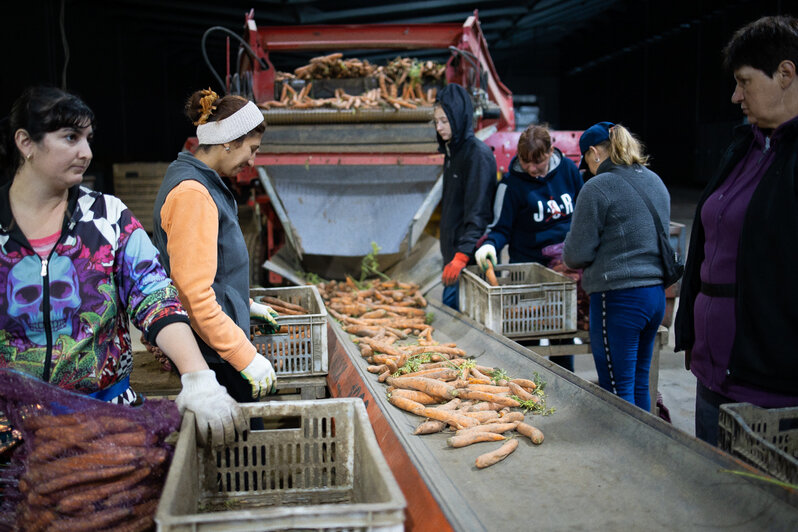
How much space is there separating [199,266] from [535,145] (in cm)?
273

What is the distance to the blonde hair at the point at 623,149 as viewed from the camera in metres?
3.40

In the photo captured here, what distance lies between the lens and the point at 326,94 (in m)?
6.70

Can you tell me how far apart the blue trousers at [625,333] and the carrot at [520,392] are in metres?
0.78

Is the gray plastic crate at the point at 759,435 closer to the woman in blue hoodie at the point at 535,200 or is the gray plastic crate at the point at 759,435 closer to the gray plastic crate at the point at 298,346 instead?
the gray plastic crate at the point at 298,346

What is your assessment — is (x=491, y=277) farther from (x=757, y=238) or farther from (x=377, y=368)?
(x=757, y=238)

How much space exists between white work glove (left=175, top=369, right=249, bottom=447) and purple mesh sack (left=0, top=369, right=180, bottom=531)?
0.13 meters

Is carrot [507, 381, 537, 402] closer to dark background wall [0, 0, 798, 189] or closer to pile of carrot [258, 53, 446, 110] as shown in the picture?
pile of carrot [258, 53, 446, 110]

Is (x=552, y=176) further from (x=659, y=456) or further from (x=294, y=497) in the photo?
(x=294, y=497)

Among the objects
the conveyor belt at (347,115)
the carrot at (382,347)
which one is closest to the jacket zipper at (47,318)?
the carrot at (382,347)

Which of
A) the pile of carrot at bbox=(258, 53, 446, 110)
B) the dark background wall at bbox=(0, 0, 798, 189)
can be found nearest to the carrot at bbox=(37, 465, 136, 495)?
the pile of carrot at bbox=(258, 53, 446, 110)

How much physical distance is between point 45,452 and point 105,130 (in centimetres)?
1397

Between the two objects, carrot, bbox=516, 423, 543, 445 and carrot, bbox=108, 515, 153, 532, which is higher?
carrot, bbox=108, 515, 153, 532

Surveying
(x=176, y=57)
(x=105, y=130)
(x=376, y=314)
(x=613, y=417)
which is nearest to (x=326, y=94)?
(x=376, y=314)

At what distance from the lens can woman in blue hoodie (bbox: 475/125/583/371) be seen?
4.37 metres
